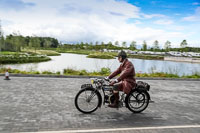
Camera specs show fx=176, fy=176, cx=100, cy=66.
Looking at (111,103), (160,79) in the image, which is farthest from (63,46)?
(111,103)

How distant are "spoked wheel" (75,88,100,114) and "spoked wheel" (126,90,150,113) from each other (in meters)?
1.05

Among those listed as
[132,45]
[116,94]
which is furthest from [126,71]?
[132,45]

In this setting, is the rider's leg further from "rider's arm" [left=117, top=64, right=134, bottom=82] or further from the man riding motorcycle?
"rider's arm" [left=117, top=64, right=134, bottom=82]

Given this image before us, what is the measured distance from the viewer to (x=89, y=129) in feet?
14.3

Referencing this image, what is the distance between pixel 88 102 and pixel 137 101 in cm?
164

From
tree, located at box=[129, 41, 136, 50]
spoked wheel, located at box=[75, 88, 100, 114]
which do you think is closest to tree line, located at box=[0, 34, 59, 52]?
spoked wheel, located at box=[75, 88, 100, 114]

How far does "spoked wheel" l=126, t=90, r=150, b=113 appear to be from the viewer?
5809 millimetres

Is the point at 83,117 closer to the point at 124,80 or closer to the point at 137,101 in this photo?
the point at 124,80

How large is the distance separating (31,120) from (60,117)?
787 mm

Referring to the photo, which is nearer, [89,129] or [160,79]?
[89,129]

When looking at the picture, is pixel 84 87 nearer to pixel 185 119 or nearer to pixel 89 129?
pixel 89 129

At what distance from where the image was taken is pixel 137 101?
5.87m

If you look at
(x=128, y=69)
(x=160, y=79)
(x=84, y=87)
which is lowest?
(x=160, y=79)

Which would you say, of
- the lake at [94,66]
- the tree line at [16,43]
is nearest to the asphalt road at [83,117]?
the lake at [94,66]
